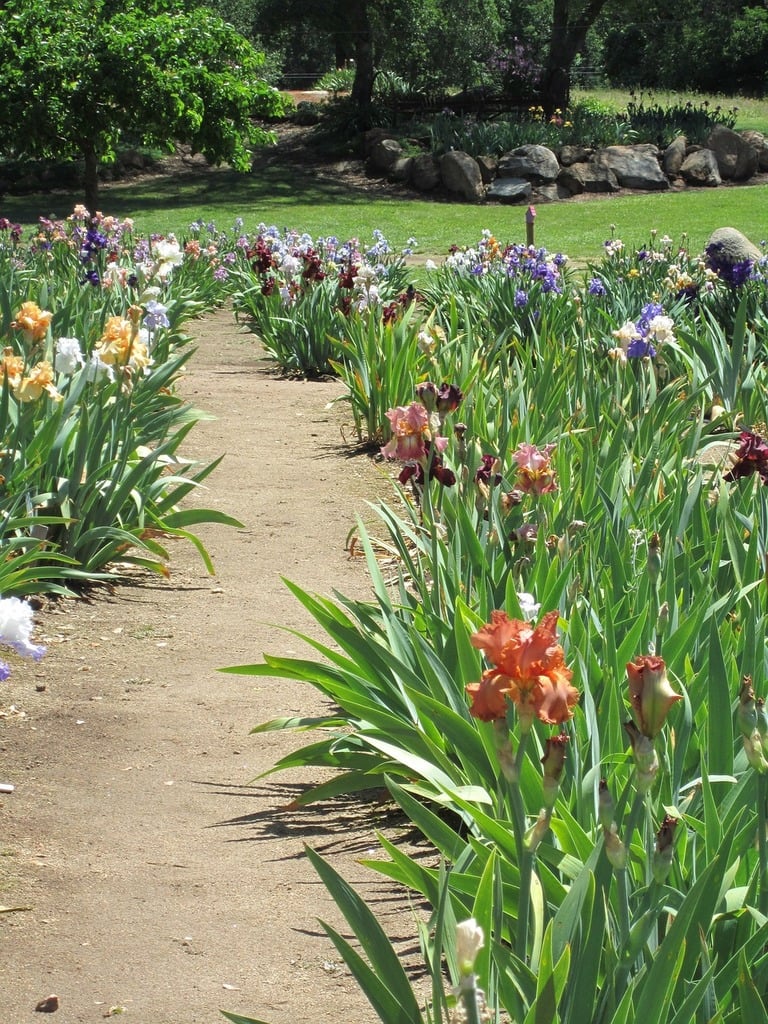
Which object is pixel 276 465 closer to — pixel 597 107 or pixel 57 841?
pixel 57 841

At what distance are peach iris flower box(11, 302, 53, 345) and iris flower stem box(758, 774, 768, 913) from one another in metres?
2.83

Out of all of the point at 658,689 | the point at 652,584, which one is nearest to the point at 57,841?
the point at 652,584

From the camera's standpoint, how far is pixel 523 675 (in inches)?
45.9

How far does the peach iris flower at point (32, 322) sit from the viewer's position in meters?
3.54

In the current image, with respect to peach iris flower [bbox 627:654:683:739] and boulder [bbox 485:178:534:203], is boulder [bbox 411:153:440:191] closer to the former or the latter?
boulder [bbox 485:178:534:203]

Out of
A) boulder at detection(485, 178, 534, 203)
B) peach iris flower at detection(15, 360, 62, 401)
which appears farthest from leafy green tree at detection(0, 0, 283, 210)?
peach iris flower at detection(15, 360, 62, 401)

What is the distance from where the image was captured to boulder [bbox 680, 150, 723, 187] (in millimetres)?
20328

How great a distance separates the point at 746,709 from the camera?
1249 mm

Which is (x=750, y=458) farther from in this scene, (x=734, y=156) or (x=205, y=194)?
(x=734, y=156)

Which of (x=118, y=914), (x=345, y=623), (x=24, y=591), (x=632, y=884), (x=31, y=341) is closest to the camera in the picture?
(x=632, y=884)

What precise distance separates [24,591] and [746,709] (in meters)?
2.32

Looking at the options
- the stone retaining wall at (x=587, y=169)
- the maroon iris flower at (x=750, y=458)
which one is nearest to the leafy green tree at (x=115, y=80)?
the stone retaining wall at (x=587, y=169)

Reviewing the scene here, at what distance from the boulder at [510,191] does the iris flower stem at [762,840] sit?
63.9 ft

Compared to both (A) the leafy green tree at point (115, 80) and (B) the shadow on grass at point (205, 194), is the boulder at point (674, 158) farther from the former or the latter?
(A) the leafy green tree at point (115, 80)
